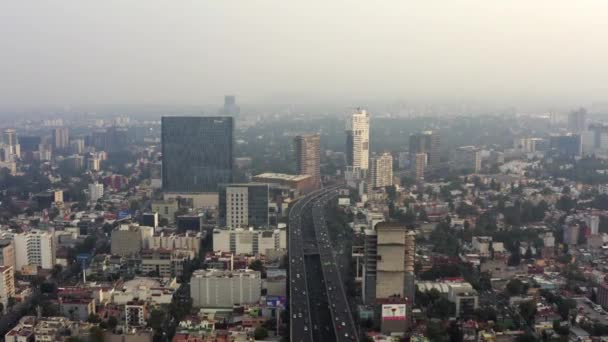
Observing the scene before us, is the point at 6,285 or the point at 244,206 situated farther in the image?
the point at 244,206

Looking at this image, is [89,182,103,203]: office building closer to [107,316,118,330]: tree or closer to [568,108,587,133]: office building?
[107,316,118,330]: tree

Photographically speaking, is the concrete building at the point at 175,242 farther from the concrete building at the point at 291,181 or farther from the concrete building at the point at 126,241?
the concrete building at the point at 291,181

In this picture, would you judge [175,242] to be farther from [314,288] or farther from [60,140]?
[60,140]

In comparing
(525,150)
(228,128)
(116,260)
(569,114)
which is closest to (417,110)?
(569,114)

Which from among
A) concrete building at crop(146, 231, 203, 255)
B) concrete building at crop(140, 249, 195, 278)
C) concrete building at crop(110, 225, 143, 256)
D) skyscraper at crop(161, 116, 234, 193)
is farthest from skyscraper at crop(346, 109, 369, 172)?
concrete building at crop(140, 249, 195, 278)

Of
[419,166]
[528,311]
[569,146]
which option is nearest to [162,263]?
[528,311]

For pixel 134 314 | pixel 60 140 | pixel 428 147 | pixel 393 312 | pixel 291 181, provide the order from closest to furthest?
pixel 393 312 < pixel 134 314 < pixel 291 181 < pixel 428 147 < pixel 60 140
